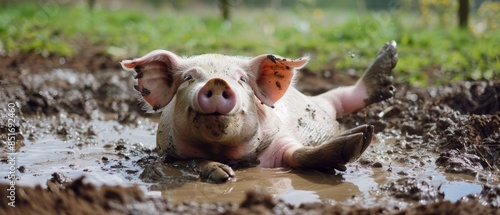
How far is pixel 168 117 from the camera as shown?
15.9ft

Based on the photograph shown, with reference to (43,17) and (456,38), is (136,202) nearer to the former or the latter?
(456,38)

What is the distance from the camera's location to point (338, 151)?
4.26 meters

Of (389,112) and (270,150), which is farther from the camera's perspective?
(389,112)

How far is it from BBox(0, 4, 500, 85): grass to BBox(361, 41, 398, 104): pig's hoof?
6.87 feet

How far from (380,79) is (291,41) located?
536 cm

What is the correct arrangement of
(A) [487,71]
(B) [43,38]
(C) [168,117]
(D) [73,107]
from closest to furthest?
(C) [168,117], (D) [73,107], (A) [487,71], (B) [43,38]

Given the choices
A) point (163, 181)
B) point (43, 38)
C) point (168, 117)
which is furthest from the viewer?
point (43, 38)

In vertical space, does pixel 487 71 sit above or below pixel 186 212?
above

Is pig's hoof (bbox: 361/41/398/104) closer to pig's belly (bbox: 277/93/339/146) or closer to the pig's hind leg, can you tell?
the pig's hind leg

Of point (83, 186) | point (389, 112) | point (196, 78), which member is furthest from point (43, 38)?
point (83, 186)

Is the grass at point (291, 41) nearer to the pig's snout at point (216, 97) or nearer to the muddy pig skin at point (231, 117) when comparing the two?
the muddy pig skin at point (231, 117)

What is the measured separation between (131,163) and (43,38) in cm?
615

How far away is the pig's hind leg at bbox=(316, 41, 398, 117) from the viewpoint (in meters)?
6.12

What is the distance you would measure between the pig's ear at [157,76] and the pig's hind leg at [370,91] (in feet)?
5.47
